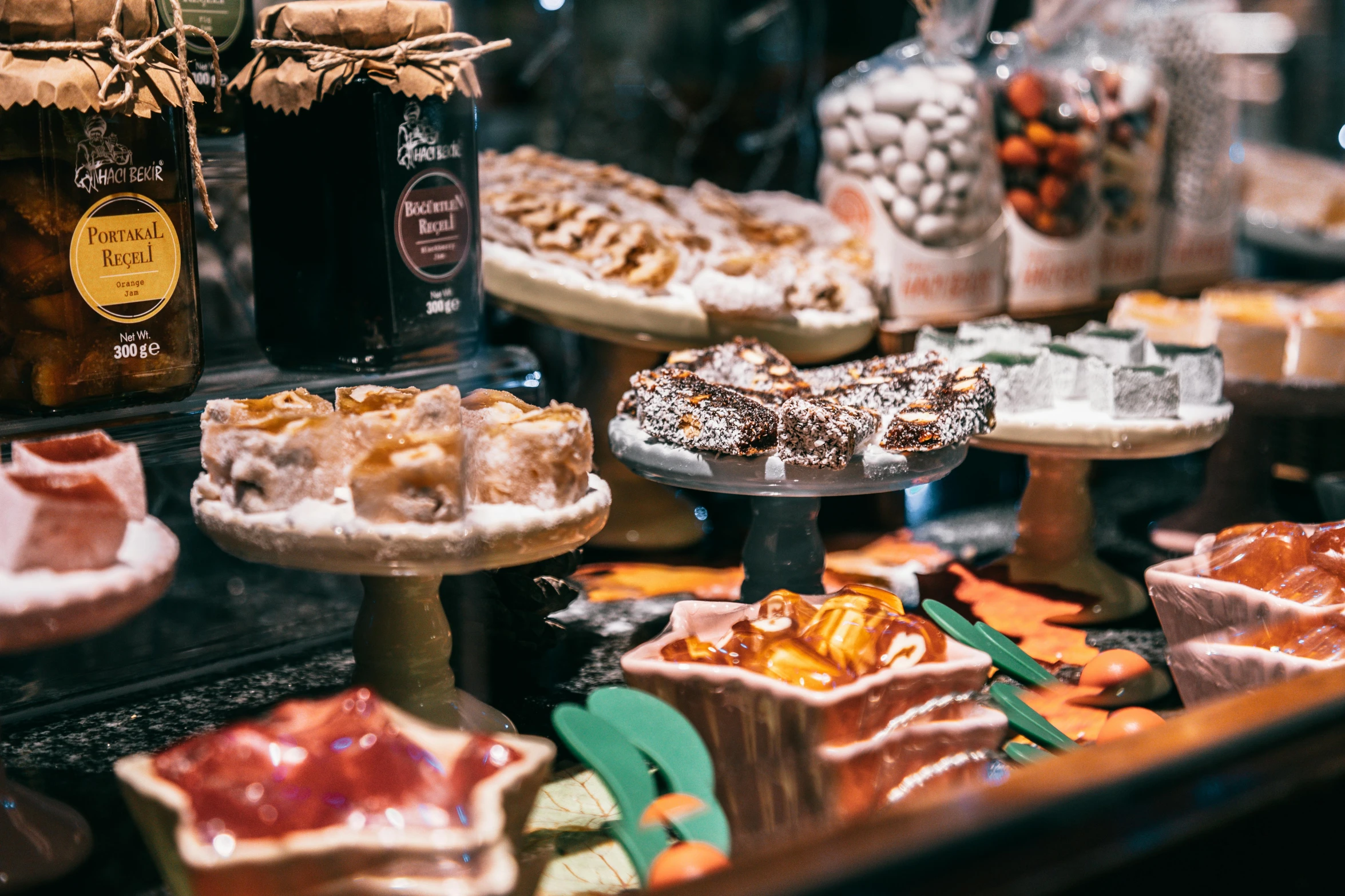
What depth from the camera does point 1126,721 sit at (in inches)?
32.3

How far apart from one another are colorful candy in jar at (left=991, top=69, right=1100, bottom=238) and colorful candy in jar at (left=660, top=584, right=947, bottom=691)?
791mm

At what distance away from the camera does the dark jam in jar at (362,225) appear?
0.91m

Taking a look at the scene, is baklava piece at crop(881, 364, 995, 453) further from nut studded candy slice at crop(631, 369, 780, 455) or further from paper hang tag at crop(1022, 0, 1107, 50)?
paper hang tag at crop(1022, 0, 1107, 50)

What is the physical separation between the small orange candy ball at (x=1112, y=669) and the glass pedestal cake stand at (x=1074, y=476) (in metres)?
0.20

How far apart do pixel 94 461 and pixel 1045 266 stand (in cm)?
113

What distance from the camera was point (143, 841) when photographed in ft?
2.04

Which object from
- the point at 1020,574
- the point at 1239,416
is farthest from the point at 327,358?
the point at 1239,416

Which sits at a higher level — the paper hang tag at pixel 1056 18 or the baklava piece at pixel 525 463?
the paper hang tag at pixel 1056 18

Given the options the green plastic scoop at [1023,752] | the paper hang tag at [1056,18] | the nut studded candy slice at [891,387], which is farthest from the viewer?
the paper hang tag at [1056,18]

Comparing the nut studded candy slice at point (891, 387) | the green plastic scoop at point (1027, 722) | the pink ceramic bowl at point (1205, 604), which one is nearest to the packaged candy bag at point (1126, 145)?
the nut studded candy slice at point (891, 387)

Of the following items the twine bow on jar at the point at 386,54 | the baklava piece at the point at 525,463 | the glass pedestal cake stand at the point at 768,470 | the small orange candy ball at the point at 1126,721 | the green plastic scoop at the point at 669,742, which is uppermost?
the twine bow on jar at the point at 386,54

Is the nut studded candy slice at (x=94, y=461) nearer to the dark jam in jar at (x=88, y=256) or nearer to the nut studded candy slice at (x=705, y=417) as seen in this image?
the dark jam in jar at (x=88, y=256)

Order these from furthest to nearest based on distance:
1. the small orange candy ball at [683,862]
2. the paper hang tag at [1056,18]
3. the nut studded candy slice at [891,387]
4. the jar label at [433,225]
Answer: the paper hang tag at [1056,18], the nut studded candy slice at [891,387], the jar label at [433,225], the small orange candy ball at [683,862]

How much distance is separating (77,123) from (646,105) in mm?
1043
